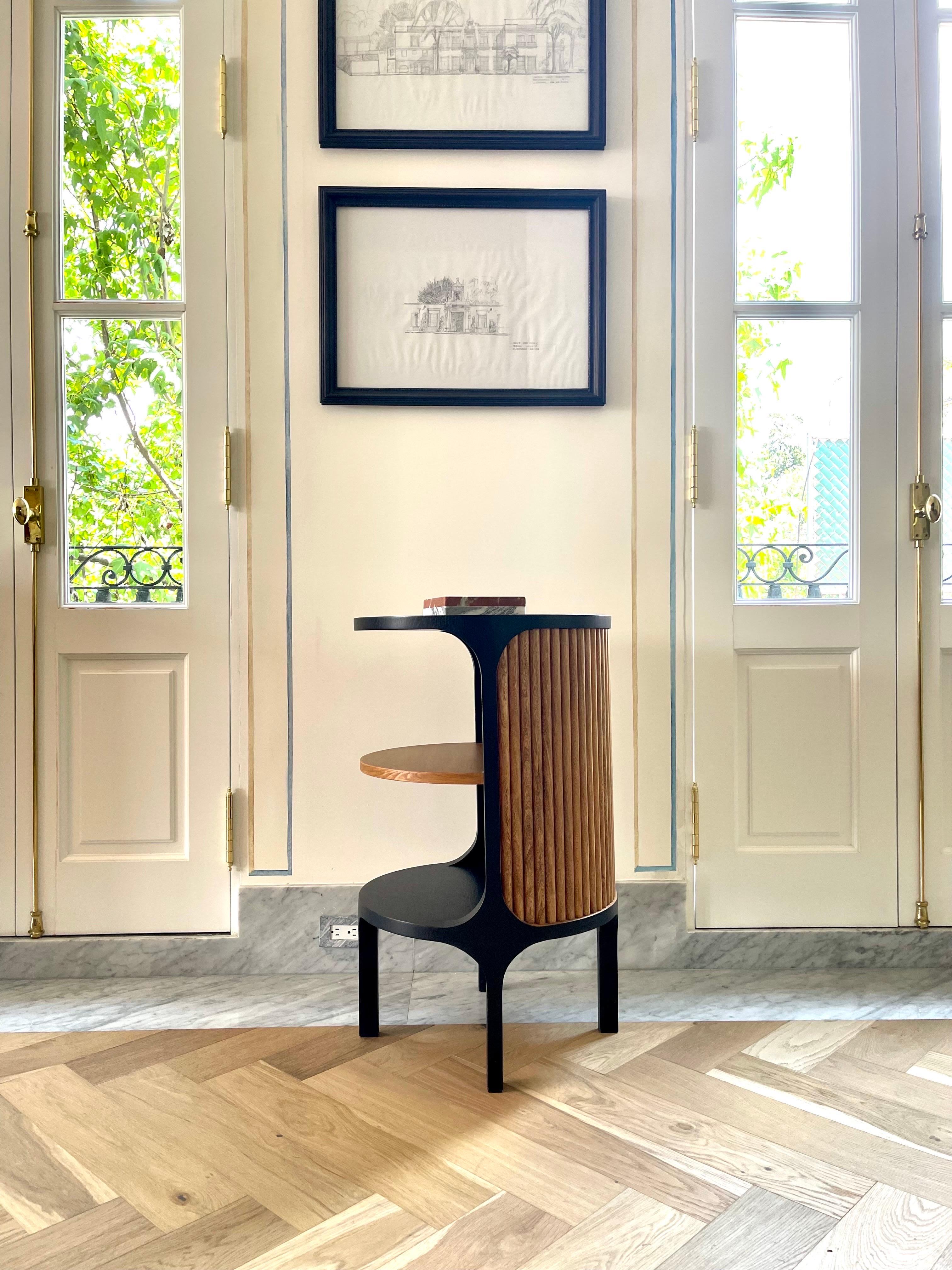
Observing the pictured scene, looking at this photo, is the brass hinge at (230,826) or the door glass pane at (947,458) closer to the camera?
the brass hinge at (230,826)

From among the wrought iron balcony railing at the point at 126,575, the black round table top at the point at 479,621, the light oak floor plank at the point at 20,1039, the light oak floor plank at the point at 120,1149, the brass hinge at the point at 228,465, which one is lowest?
the light oak floor plank at the point at 20,1039

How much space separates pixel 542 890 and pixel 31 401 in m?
1.60

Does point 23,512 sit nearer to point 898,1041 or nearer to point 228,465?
point 228,465

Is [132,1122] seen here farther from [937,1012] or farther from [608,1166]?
[937,1012]

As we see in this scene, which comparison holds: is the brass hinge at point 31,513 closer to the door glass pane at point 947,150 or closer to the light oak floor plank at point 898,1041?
the light oak floor plank at point 898,1041

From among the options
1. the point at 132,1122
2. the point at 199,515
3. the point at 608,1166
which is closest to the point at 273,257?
the point at 199,515

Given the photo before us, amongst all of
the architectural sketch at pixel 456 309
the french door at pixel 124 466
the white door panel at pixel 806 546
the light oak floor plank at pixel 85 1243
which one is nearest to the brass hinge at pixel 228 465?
the french door at pixel 124 466

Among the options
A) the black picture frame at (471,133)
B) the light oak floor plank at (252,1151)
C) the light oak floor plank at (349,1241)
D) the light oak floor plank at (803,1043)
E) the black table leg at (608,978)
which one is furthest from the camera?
the black picture frame at (471,133)

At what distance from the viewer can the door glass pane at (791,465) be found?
1960mm

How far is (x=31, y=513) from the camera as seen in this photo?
188cm

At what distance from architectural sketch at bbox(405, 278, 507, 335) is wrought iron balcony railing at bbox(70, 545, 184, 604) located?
0.79m

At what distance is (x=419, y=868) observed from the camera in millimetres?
1724

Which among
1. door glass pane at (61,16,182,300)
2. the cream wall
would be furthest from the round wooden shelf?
door glass pane at (61,16,182,300)

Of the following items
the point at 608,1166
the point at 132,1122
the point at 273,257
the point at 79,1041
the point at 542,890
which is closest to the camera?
the point at 608,1166
